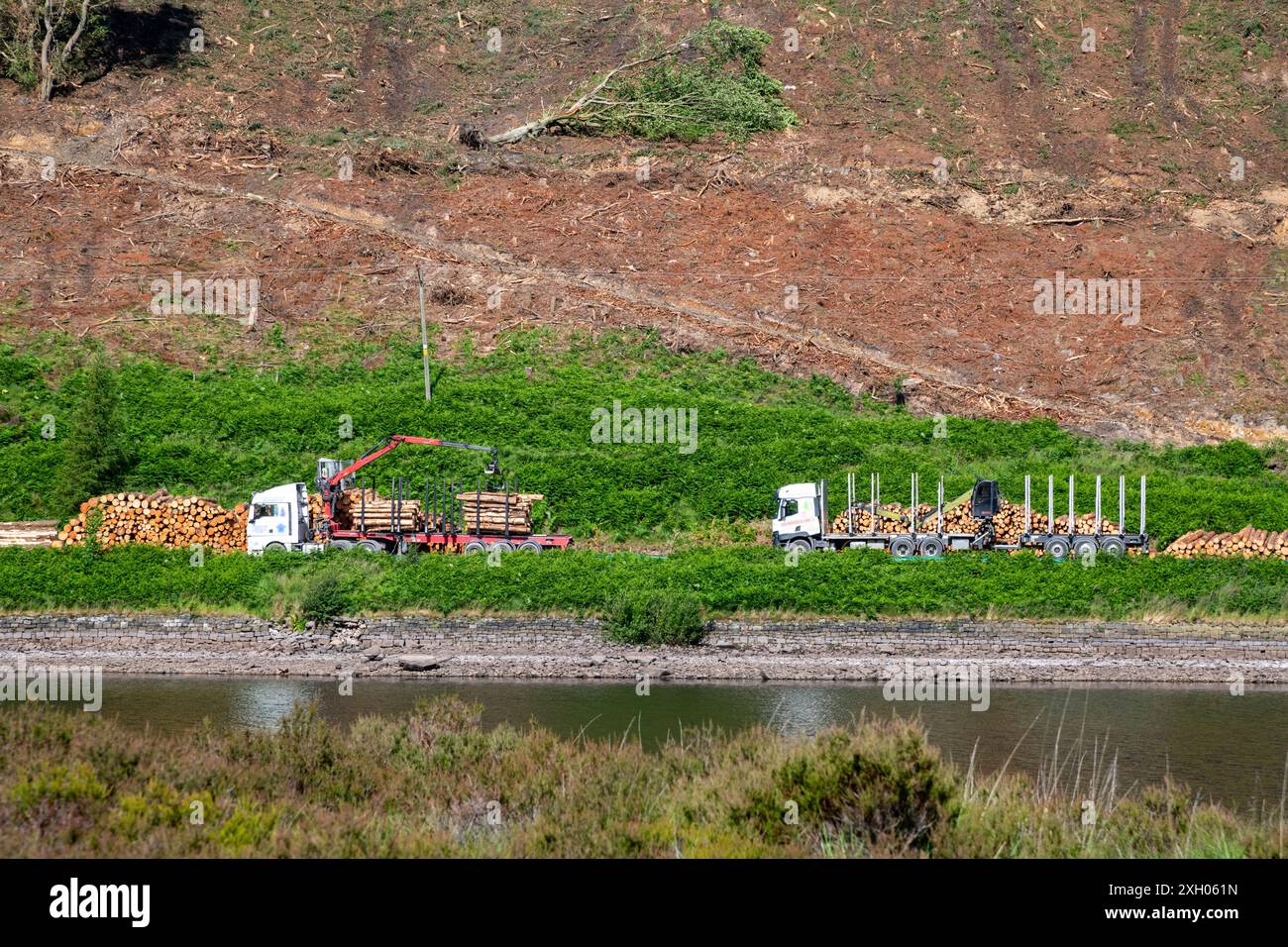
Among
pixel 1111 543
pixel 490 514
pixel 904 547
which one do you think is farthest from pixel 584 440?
pixel 1111 543

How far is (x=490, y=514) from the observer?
28438 mm

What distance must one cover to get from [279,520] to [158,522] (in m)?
2.83

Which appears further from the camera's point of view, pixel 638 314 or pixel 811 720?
pixel 638 314

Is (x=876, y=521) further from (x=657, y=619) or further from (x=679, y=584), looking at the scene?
(x=657, y=619)

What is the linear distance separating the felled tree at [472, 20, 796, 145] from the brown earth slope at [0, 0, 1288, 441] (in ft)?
3.75

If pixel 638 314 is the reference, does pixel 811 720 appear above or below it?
below

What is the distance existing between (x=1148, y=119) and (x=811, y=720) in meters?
43.4

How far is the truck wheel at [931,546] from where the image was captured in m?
27.9

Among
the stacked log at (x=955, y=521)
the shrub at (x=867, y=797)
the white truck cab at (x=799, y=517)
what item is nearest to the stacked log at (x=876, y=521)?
the stacked log at (x=955, y=521)

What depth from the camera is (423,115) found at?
2128 inches

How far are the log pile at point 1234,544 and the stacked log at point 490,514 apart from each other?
48.8 feet
